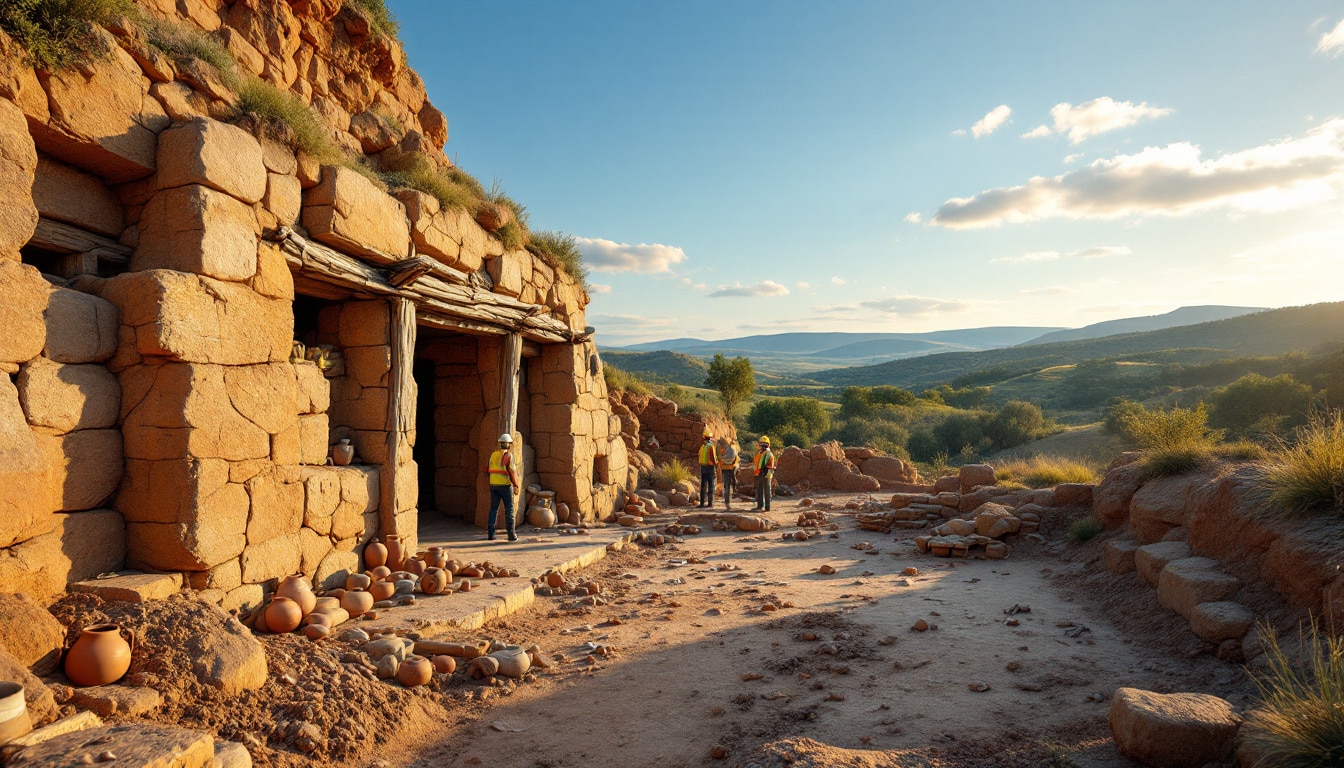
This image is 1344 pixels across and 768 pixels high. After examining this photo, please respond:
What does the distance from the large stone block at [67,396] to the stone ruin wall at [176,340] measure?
1cm

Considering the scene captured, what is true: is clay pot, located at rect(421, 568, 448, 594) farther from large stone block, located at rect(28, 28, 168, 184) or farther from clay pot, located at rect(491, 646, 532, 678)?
large stone block, located at rect(28, 28, 168, 184)

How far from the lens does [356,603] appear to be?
18.9 feet

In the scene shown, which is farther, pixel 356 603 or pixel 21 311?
pixel 356 603

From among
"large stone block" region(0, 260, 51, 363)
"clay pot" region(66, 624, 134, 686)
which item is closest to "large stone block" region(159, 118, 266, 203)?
"large stone block" region(0, 260, 51, 363)

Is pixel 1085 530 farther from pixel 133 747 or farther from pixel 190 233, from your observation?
pixel 190 233

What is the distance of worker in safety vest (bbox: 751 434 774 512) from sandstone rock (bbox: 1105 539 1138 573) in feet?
20.8

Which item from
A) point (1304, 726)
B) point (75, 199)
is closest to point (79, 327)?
point (75, 199)

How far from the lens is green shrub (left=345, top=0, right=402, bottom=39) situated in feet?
30.5

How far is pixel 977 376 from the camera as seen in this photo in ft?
167

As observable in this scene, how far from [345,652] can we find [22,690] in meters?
2.11

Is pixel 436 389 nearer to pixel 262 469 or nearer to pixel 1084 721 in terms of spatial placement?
pixel 262 469

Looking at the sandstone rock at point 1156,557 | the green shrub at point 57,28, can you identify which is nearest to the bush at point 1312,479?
the sandstone rock at point 1156,557

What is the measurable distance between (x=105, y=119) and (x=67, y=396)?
6.38ft

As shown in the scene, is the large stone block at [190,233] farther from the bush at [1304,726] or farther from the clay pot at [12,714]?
the bush at [1304,726]
